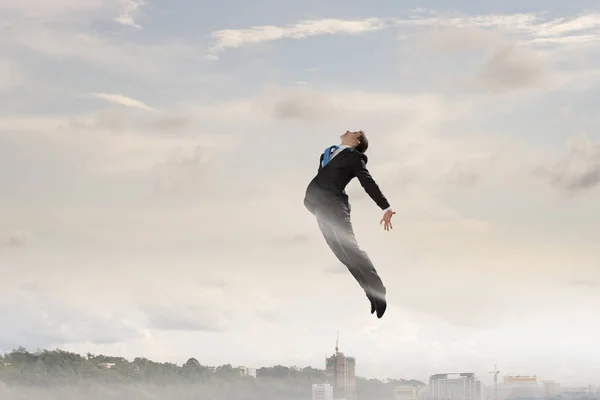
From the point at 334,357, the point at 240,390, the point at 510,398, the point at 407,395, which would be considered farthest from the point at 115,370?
the point at 334,357

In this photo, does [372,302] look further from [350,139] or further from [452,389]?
[452,389]

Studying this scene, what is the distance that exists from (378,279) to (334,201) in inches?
25.0

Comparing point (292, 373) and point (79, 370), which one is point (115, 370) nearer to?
point (79, 370)

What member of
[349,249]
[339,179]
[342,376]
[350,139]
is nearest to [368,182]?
[339,179]

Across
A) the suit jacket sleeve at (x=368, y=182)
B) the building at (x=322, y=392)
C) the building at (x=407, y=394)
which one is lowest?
the building at (x=322, y=392)

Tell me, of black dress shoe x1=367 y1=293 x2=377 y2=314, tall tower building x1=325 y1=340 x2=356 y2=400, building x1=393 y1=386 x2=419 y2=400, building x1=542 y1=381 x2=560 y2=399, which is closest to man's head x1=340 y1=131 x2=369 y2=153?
black dress shoe x1=367 y1=293 x2=377 y2=314

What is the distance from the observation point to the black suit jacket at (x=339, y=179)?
299 inches

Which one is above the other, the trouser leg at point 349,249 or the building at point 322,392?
the trouser leg at point 349,249

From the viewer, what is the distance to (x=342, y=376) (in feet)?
60.1

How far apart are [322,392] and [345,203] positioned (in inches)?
470

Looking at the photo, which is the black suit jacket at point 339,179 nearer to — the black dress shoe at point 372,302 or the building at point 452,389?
the black dress shoe at point 372,302

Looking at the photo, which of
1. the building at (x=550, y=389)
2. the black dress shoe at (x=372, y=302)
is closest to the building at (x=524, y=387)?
the building at (x=550, y=389)

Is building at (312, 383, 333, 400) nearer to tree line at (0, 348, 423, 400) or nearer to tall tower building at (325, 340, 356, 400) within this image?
tall tower building at (325, 340, 356, 400)

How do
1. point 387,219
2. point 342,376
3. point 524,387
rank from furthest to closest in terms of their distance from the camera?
point 524,387 → point 342,376 → point 387,219
